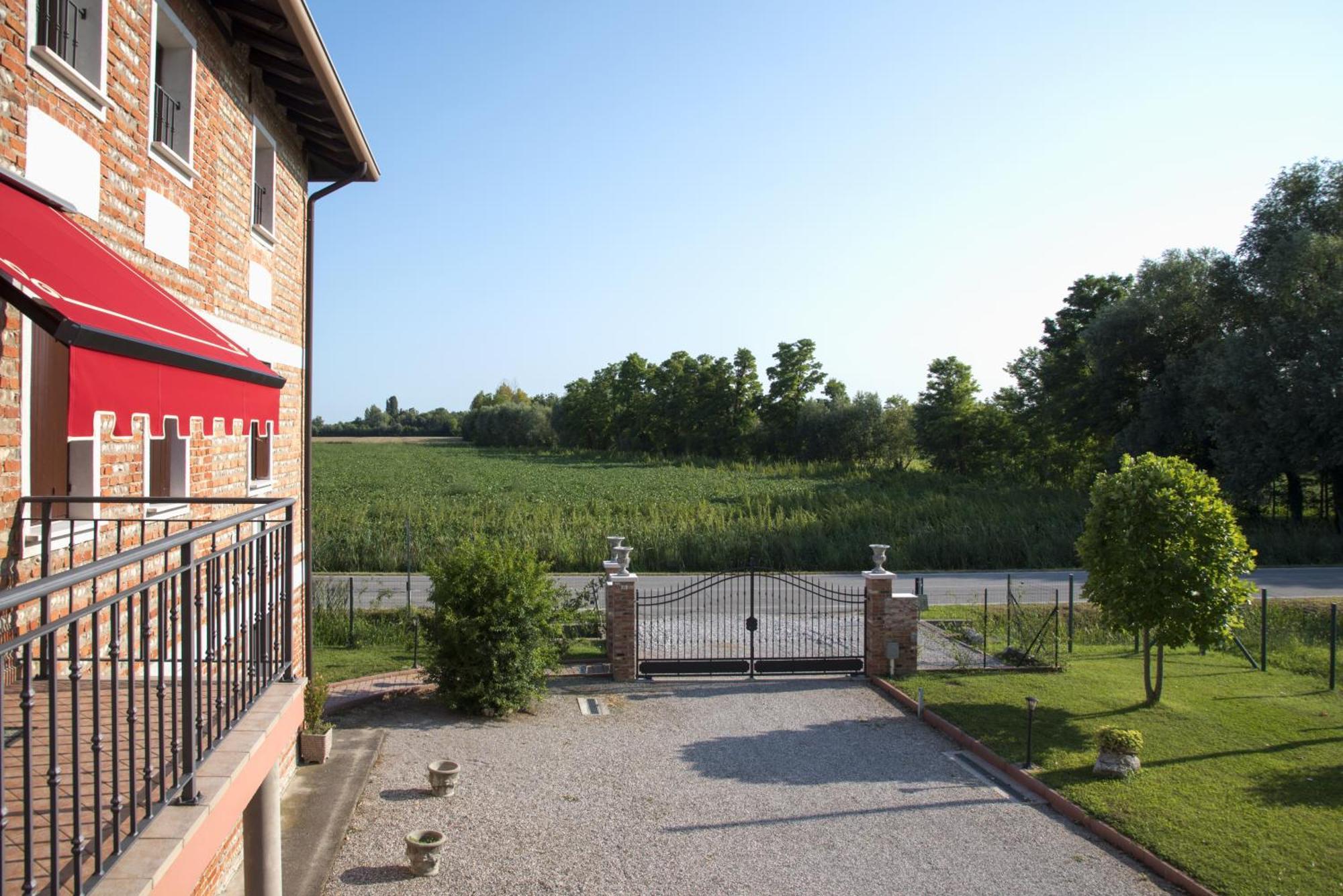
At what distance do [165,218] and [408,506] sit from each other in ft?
101

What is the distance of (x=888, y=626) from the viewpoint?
16312 millimetres

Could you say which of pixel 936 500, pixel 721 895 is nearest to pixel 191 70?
pixel 721 895

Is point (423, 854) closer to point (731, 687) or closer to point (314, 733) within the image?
point (314, 733)

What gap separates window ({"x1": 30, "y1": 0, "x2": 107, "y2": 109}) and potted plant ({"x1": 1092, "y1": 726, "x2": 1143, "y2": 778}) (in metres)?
11.8

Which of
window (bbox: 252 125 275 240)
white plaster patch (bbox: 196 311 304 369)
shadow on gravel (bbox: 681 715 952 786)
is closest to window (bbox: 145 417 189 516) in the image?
white plaster patch (bbox: 196 311 304 369)

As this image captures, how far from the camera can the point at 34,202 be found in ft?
15.9

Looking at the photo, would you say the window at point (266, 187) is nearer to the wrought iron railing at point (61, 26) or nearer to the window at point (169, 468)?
the window at point (169, 468)

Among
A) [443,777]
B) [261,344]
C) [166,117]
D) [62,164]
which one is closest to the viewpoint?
[62,164]

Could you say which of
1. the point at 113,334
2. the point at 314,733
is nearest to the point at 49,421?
the point at 113,334

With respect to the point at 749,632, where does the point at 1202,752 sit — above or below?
below

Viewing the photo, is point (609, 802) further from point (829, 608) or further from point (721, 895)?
point (829, 608)

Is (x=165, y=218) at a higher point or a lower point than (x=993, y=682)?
higher

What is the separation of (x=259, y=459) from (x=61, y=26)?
17.2 ft

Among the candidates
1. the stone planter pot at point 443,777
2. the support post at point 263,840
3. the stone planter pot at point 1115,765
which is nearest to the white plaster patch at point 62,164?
the support post at point 263,840
